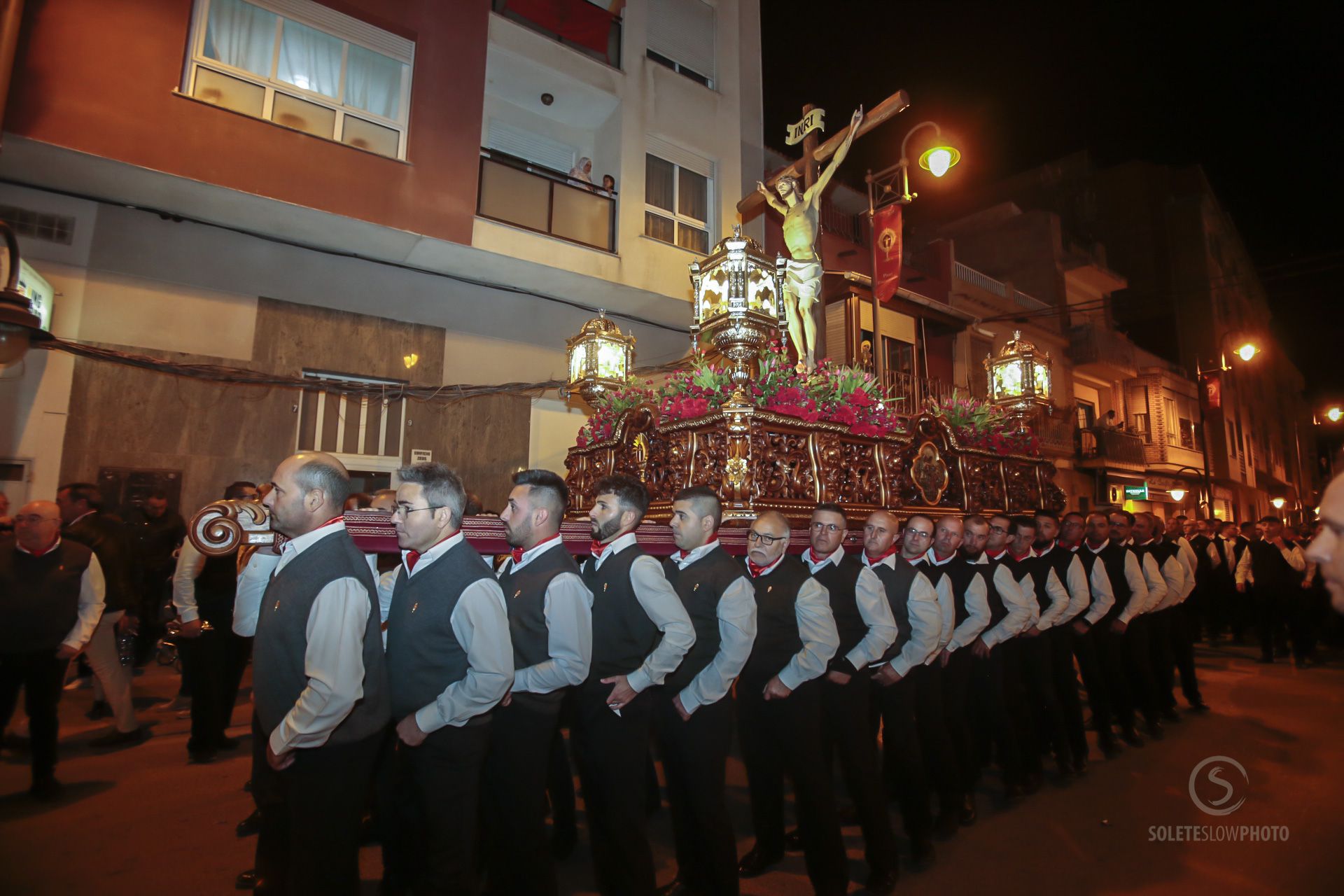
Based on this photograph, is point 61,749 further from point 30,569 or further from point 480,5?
point 480,5

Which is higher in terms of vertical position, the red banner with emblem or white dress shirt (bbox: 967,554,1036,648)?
the red banner with emblem

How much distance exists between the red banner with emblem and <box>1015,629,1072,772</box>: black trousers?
23.4 ft

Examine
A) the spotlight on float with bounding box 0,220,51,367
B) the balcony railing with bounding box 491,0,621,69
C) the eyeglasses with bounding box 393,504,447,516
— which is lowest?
the eyeglasses with bounding box 393,504,447,516

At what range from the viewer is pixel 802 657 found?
3.61 metres

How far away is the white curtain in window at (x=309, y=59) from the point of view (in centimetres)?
983

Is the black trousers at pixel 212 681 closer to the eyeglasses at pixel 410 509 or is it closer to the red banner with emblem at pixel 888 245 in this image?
the eyeglasses at pixel 410 509

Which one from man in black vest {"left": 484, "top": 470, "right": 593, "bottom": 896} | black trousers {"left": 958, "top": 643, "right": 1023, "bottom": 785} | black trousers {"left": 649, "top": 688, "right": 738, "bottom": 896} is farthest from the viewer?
black trousers {"left": 958, "top": 643, "right": 1023, "bottom": 785}

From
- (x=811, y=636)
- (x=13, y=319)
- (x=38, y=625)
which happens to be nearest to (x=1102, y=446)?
(x=811, y=636)

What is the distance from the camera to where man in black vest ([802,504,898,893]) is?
146 inches

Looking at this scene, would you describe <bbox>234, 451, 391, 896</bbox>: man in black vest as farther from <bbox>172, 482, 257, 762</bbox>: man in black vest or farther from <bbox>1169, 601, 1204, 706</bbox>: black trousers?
<bbox>1169, 601, 1204, 706</bbox>: black trousers

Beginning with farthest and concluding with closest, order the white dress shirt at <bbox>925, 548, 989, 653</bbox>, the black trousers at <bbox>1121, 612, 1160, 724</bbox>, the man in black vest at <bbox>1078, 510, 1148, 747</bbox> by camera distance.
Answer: the black trousers at <bbox>1121, 612, 1160, 724</bbox>, the man in black vest at <bbox>1078, 510, 1148, 747</bbox>, the white dress shirt at <bbox>925, 548, 989, 653</bbox>

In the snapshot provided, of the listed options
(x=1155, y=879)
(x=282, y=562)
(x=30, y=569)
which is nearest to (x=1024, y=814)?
(x=1155, y=879)

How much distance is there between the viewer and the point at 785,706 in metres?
3.70

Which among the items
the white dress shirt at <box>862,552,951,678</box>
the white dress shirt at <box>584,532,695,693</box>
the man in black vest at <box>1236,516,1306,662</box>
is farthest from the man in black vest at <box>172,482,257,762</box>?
the man in black vest at <box>1236,516,1306,662</box>
